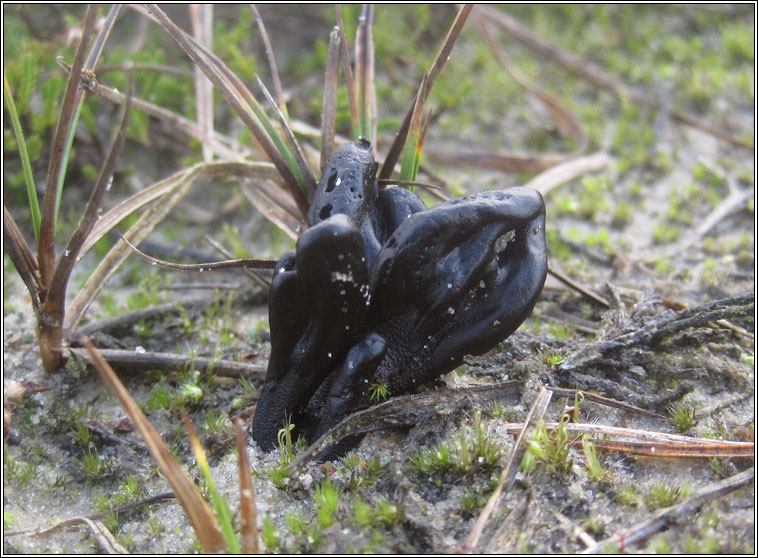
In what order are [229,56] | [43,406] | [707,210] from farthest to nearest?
1. [229,56]
2. [707,210]
3. [43,406]

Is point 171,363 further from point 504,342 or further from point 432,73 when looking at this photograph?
point 432,73

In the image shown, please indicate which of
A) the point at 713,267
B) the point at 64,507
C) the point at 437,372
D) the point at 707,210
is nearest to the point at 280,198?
the point at 437,372


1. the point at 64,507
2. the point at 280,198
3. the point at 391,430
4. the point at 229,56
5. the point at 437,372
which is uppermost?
the point at 229,56

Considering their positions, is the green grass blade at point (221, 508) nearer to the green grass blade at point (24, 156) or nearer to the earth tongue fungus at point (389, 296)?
the earth tongue fungus at point (389, 296)

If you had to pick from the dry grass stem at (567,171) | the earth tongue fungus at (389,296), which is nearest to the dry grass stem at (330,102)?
the earth tongue fungus at (389,296)

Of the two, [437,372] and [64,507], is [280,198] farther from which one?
[64,507]

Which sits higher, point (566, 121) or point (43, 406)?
point (566, 121)

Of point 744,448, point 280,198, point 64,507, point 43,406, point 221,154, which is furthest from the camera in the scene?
point 221,154
